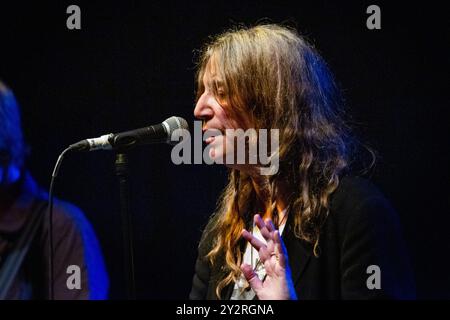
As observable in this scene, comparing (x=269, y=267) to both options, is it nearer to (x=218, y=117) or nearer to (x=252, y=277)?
(x=252, y=277)

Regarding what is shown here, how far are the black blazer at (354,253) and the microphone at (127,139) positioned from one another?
0.50 meters

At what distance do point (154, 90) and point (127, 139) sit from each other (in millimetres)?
659

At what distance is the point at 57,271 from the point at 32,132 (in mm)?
549

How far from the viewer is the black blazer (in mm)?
1727

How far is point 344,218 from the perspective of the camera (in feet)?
5.85

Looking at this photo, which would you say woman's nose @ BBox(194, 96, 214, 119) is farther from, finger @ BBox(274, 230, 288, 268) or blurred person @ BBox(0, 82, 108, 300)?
blurred person @ BBox(0, 82, 108, 300)

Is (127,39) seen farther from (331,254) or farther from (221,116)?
(331,254)

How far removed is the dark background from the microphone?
1.86 ft

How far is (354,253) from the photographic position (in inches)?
68.4
